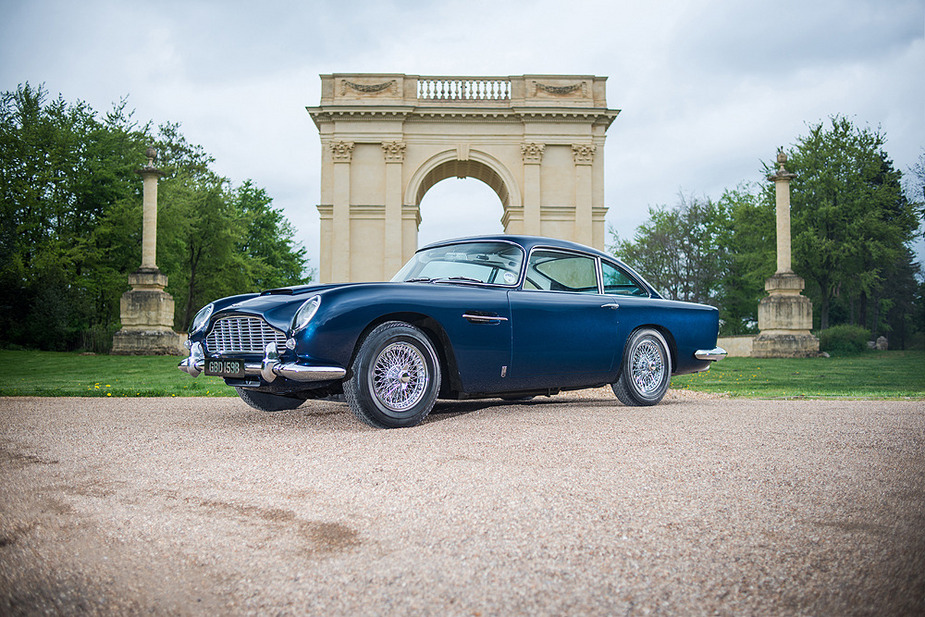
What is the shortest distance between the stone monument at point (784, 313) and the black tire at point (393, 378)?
23.1 meters

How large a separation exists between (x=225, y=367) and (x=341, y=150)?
2693 cm

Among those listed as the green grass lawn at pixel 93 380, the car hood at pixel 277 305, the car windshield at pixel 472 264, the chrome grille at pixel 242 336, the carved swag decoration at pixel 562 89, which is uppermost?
the carved swag decoration at pixel 562 89

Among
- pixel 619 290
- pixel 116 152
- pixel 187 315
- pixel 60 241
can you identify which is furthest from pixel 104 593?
pixel 187 315

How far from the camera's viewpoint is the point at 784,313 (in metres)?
25.4

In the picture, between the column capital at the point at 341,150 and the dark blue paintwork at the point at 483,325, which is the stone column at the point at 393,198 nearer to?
the column capital at the point at 341,150

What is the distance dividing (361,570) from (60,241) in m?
31.4

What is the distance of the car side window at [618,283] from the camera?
626 centimetres

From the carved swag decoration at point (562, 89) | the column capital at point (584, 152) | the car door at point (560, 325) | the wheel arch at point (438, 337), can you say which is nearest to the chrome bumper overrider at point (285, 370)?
the wheel arch at point (438, 337)

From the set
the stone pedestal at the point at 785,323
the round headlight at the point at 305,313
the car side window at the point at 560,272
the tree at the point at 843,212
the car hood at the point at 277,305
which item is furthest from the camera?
the tree at the point at 843,212

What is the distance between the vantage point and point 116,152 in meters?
32.3

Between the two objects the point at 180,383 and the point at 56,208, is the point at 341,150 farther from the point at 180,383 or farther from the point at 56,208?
the point at 180,383

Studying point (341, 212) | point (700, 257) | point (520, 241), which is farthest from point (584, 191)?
point (520, 241)

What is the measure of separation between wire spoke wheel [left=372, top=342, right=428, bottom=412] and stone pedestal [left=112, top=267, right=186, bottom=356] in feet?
69.3

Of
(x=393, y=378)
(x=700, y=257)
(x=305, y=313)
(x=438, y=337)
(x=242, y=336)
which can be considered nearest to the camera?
(x=305, y=313)
